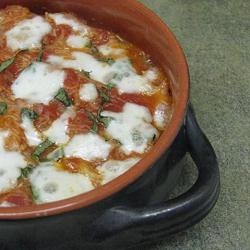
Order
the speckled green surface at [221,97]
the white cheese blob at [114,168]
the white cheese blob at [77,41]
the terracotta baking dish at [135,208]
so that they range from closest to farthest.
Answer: the terracotta baking dish at [135,208] → the white cheese blob at [114,168] → the speckled green surface at [221,97] → the white cheese blob at [77,41]

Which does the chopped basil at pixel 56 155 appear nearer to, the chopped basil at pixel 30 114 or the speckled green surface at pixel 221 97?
the chopped basil at pixel 30 114

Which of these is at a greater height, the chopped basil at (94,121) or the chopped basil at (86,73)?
the chopped basil at (86,73)

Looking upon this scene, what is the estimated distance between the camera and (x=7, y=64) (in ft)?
3.31

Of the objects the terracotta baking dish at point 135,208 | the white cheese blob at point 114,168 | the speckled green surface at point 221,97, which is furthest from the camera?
Answer: the speckled green surface at point 221,97

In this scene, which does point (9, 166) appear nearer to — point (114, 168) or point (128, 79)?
point (114, 168)

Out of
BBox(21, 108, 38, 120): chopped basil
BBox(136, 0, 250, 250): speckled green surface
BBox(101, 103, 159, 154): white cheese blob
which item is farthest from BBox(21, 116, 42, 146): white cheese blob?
BBox(136, 0, 250, 250): speckled green surface

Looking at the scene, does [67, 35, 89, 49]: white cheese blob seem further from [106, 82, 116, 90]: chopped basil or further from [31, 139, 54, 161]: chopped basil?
[31, 139, 54, 161]: chopped basil

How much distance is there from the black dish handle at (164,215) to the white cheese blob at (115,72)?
0.75ft

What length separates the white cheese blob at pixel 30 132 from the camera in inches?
35.8

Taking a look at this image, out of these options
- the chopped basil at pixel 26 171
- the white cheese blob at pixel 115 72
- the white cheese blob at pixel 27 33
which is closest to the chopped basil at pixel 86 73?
the white cheese blob at pixel 115 72

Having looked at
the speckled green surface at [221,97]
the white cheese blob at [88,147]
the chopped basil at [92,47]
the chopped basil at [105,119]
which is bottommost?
the speckled green surface at [221,97]

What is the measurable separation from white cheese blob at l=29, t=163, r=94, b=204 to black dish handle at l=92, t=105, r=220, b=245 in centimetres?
6

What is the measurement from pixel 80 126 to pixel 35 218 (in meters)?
0.20

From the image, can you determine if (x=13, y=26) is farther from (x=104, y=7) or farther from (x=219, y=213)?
(x=219, y=213)
